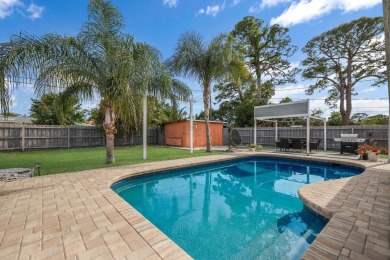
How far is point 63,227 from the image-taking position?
2.75 metres

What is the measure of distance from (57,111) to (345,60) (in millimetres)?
23564

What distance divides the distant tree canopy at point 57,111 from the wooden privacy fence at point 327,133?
45.8 feet

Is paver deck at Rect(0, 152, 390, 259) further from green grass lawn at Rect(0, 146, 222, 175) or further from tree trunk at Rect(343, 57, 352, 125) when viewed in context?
tree trunk at Rect(343, 57, 352, 125)

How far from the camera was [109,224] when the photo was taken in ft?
9.26

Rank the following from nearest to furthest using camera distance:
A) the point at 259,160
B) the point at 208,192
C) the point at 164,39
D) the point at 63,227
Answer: the point at 63,227 → the point at 208,192 → the point at 259,160 → the point at 164,39

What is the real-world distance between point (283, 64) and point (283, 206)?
69.5 ft

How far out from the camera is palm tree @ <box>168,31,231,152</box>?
1118 cm

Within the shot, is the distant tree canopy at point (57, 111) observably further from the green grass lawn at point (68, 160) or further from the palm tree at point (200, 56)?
the palm tree at point (200, 56)

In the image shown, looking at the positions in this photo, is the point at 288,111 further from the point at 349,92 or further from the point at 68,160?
the point at 68,160

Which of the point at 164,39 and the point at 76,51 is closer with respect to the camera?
the point at 76,51

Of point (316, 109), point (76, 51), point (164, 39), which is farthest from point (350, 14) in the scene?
point (76, 51)

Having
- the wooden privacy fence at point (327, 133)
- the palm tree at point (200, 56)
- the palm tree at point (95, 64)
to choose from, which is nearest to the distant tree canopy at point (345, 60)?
the wooden privacy fence at point (327, 133)

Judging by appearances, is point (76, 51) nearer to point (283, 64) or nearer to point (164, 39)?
point (164, 39)

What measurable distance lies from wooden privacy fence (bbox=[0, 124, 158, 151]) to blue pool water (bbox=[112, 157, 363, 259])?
1138cm
